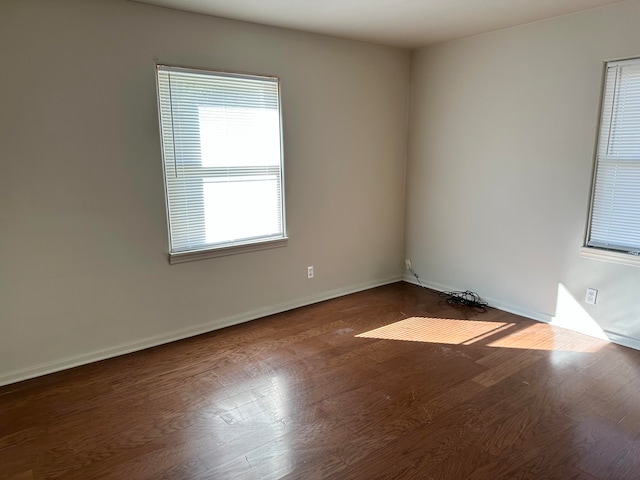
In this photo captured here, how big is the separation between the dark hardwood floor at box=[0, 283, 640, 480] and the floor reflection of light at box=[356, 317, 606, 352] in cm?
2

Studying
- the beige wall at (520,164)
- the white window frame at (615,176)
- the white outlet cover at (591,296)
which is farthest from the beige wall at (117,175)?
the white outlet cover at (591,296)

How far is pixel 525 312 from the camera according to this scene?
3705 mm

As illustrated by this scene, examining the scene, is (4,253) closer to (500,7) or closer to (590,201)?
(500,7)

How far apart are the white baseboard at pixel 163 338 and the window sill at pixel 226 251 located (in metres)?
0.56

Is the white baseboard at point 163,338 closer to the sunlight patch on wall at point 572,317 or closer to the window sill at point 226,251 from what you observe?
the window sill at point 226,251

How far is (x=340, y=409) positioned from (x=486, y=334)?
5.12 ft

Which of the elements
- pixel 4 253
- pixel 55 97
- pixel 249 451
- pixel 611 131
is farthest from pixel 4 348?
pixel 611 131

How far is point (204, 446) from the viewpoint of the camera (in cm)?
210

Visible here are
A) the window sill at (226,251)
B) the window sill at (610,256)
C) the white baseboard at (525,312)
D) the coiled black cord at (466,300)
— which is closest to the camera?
the window sill at (610,256)

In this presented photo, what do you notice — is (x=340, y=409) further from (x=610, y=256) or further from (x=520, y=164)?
(x=520, y=164)

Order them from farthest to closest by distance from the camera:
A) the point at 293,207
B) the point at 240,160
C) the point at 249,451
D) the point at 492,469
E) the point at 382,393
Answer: the point at 293,207, the point at 240,160, the point at 382,393, the point at 249,451, the point at 492,469

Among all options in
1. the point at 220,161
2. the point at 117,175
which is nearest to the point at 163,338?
the point at 117,175

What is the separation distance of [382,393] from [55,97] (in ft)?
8.95

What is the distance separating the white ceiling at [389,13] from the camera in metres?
2.86
